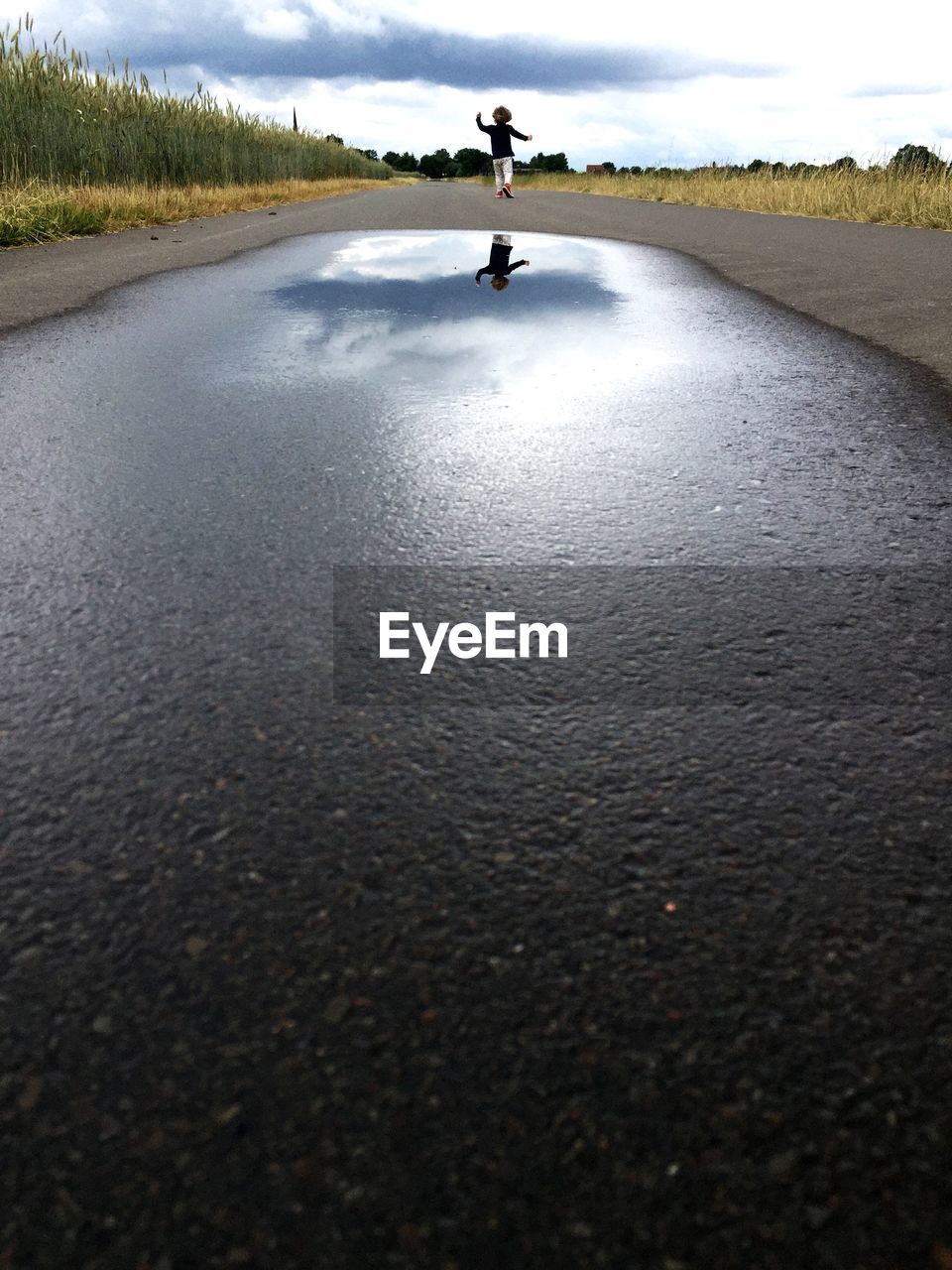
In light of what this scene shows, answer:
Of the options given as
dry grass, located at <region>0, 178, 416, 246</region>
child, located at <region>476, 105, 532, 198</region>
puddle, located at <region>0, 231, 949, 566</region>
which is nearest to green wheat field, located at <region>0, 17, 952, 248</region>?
dry grass, located at <region>0, 178, 416, 246</region>

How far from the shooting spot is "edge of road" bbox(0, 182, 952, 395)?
7.39 m

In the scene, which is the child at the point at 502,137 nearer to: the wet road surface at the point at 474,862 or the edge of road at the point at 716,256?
the edge of road at the point at 716,256

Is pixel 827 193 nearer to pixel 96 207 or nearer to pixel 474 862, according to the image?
pixel 96 207

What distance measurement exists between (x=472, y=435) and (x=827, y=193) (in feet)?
58.9

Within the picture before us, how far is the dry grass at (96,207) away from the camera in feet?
40.2

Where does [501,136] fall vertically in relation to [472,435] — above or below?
above

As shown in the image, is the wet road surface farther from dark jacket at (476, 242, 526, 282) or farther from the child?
the child

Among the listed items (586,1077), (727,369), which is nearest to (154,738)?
(586,1077)

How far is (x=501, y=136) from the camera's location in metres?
26.7

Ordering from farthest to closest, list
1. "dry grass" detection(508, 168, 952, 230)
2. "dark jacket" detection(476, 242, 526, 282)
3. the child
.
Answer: the child, "dry grass" detection(508, 168, 952, 230), "dark jacket" detection(476, 242, 526, 282)

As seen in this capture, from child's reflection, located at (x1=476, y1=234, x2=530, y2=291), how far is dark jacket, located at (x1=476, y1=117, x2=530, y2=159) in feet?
45.5

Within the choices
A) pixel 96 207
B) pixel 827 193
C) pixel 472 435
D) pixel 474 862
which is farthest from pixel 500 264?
pixel 827 193

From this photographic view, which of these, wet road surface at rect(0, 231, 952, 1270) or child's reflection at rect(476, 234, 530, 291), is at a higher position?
child's reflection at rect(476, 234, 530, 291)

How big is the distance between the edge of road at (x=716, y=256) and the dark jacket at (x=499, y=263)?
A: 6.61ft
